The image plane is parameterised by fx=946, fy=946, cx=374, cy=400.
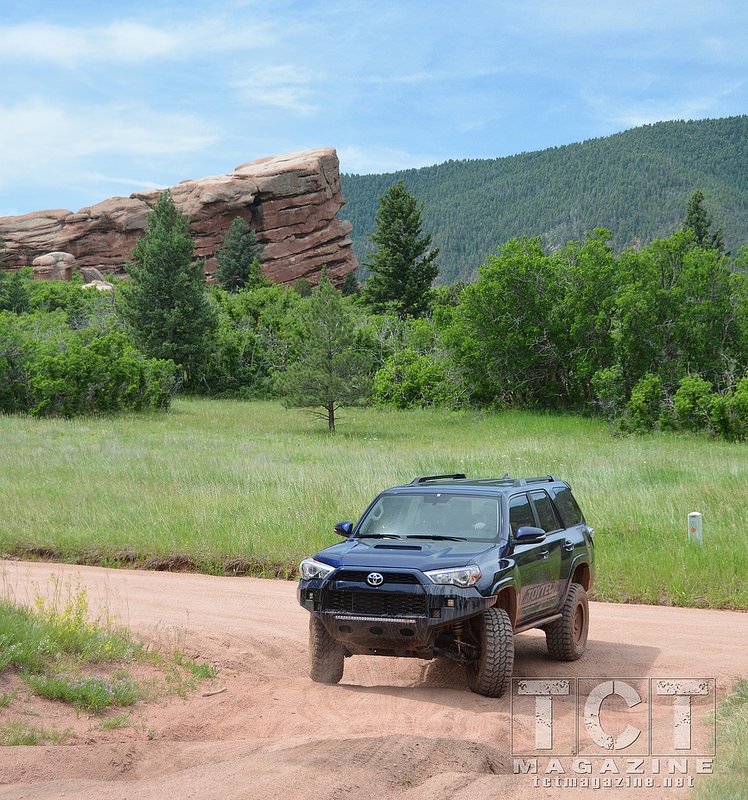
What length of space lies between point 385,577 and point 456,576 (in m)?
0.59

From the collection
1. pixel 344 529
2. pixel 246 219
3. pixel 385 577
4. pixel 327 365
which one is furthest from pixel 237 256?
pixel 385 577

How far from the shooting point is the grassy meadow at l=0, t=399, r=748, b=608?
556 inches

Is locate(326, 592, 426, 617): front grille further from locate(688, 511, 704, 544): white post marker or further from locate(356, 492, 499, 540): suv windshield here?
locate(688, 511, 704, 544): white post marker

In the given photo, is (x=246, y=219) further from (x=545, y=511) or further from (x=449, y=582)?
(x=449, y=582)

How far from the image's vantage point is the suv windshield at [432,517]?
8.80 metres

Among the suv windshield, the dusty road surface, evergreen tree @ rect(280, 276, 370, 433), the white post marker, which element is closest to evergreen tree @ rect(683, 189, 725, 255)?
evergreen tree @ rect(280, 276, 370, 433)

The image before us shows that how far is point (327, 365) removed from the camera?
37.3 metres

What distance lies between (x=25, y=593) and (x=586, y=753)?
7802mm

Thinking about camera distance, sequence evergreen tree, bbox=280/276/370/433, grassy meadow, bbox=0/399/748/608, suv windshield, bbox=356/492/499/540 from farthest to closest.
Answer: evergreen tree, bbox=280/276/370/433, grassy meadow, bbox=0/399/748/608, suv windshield, bbox=356/492/499/540

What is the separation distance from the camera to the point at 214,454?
26.9 m

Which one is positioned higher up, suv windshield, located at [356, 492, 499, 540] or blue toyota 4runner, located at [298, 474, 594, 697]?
suv windshield, located at [356, 492, 499, 540]

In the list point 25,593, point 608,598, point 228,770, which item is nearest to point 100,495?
point 25,593

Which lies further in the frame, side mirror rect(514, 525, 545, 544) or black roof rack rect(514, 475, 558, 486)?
black roof rack rect(514, 475, 558, 486)

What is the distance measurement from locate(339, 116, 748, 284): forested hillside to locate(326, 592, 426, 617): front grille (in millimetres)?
121445
